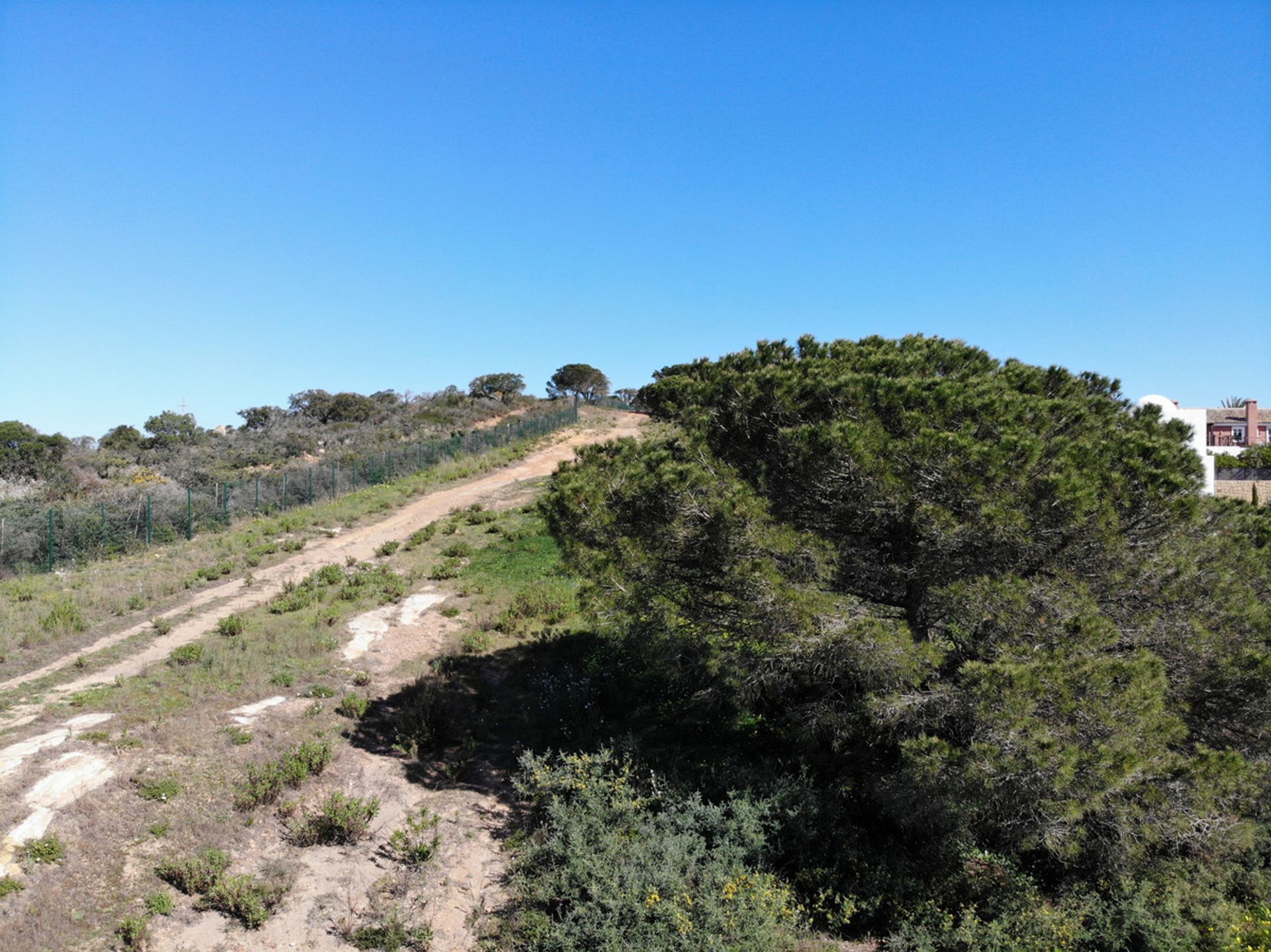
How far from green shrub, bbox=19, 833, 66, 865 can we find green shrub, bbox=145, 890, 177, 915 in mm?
806

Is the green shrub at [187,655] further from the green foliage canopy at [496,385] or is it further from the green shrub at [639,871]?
the green foliage canopy at [496,385]

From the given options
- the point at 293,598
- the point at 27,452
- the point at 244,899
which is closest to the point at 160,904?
the point at 244,899

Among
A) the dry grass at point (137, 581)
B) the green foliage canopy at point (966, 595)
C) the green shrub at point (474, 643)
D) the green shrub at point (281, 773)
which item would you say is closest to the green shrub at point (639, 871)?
the green foliage canopy at point (966, 595)

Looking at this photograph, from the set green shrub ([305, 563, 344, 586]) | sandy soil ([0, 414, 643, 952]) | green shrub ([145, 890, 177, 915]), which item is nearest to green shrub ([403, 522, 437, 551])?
green shrub ([305, 563, 344, 586])

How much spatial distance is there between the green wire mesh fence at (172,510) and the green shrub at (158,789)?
11.6 m

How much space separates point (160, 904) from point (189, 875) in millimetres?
321

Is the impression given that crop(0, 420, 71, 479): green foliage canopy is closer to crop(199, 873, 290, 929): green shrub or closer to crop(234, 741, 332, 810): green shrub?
crop(234, 741, 332, 810): green shrub

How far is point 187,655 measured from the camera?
995cm

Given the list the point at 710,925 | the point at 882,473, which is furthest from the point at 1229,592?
the point at 710,925

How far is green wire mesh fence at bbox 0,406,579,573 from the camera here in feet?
52.4

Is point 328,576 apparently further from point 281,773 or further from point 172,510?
point 172,510

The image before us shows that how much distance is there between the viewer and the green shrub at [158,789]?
6887mm

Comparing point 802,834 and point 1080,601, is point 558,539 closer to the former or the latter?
point 802,834

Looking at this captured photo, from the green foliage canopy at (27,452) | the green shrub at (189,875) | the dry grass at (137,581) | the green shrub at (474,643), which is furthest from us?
the green foliage canopy at (27,452)
